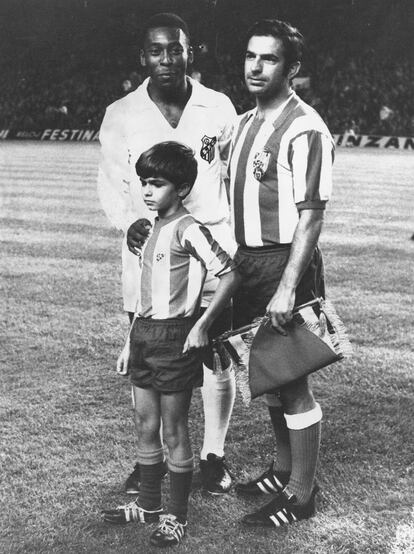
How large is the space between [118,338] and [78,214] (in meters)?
5.92

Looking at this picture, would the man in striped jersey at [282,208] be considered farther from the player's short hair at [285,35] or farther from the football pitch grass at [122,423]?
the football pitch grass at [122,423]

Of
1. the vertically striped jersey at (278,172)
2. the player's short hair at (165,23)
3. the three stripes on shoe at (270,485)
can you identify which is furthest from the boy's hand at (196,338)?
the player's short hair at (165,23)

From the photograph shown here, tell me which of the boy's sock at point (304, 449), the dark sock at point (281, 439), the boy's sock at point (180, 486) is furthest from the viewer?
the dark sock at point (281, 439)

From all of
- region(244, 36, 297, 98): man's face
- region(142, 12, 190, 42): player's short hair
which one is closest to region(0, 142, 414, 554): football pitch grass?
region(244, 36, 297, 98): man's face

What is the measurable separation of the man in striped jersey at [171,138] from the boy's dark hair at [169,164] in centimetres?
25

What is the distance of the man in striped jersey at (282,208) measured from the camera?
2484 mm

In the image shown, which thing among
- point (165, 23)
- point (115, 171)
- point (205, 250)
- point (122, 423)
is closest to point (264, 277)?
point (205, 250)

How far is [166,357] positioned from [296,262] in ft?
1.73

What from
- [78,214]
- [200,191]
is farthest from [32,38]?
[200,191]

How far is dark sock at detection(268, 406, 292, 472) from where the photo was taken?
116 inches

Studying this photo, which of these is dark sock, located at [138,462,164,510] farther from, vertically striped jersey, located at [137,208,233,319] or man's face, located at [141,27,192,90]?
man's face, located at [141,27,192,90]

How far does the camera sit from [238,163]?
8.77 ft

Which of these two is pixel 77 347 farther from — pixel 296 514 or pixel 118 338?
pixel 296 514

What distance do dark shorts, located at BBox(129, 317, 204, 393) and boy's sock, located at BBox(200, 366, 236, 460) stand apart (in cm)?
47
